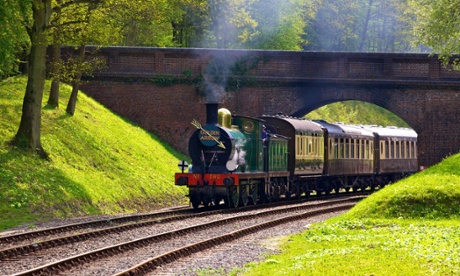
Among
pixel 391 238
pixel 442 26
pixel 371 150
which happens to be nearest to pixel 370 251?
pixel 391 238

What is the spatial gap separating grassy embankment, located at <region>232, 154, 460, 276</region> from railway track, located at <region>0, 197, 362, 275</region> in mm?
1628

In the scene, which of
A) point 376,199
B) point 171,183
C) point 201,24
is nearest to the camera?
point 376,199

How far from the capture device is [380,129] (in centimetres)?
4591

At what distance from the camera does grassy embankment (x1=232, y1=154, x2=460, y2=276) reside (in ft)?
44.5

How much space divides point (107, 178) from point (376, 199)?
11.4 metres

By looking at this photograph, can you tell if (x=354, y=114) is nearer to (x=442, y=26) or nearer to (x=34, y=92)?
(x=442, y=26)

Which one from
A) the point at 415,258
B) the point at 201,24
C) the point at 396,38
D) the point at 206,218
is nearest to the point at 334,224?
the point at 206,218

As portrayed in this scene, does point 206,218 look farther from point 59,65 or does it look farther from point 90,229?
point 59,65

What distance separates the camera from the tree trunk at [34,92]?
28531mm

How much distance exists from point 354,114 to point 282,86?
102 ft

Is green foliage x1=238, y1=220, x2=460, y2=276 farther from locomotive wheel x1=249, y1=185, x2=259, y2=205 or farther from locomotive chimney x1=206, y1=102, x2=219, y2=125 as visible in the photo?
locomotive wheel x1=249, y1=185, x2=259, y2=205

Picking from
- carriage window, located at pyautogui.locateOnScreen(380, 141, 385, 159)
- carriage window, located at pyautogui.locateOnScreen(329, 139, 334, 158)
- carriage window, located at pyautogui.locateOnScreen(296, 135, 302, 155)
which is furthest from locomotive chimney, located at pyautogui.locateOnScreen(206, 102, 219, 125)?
carriage window, located at pyautogui.locateOnScreen(380, 141, 385, 159)

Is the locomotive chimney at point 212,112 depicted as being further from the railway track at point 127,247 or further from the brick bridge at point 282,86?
the brick bridge at point 282,86

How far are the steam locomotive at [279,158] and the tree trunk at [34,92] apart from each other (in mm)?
5060
